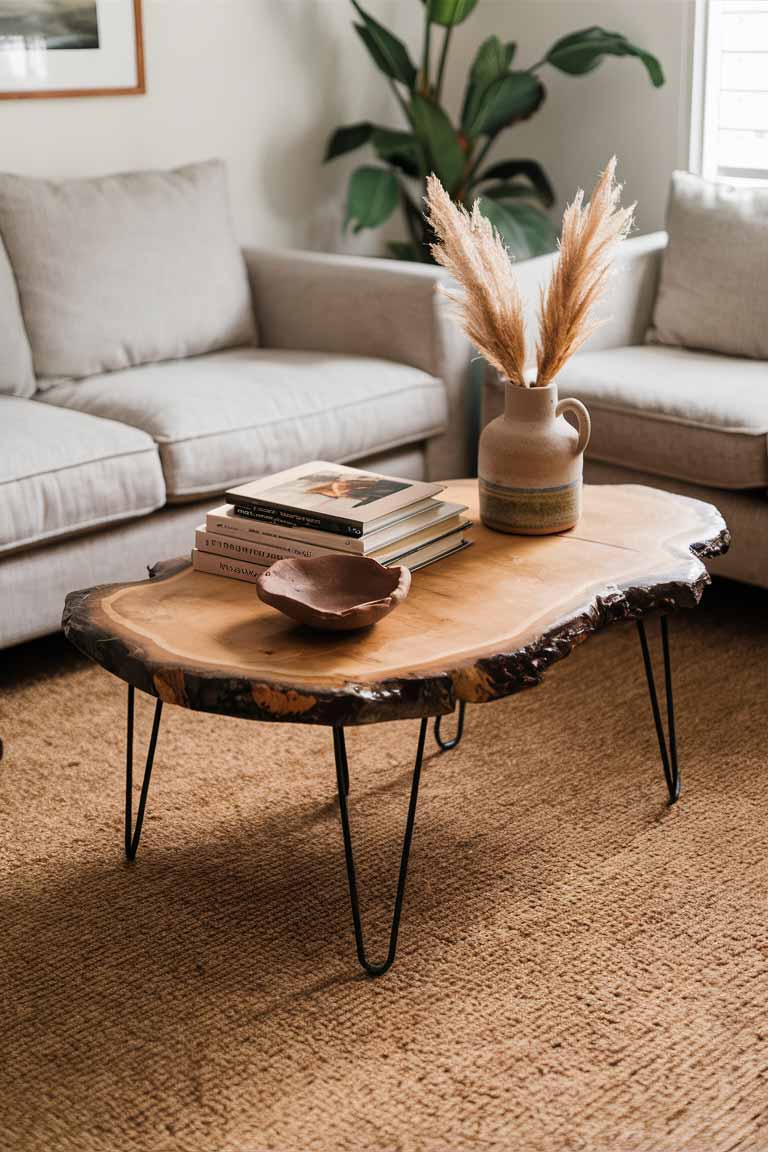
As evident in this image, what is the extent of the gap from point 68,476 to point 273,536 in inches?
30.9

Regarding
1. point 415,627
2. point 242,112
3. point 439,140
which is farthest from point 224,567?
point 242,112

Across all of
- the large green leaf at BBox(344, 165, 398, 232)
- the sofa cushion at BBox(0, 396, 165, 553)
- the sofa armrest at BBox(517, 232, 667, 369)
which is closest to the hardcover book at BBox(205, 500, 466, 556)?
the sofa cushion at BBox(0, 396, 165, 553)

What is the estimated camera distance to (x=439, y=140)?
3.61m

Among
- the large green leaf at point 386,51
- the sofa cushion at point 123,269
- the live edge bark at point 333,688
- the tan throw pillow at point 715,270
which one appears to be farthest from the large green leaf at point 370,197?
the live edge bark at point 333,688

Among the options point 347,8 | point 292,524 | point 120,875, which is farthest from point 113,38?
point 120,875

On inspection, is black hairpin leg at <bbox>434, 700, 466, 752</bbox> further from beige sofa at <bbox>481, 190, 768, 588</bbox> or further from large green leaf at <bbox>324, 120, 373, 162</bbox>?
large green leaf at <bbox>324, 120, 373, 162</bbox>

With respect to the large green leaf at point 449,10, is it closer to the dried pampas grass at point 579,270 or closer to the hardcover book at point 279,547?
the dried pampas grass at point 579,270

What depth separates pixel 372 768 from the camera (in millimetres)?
2195

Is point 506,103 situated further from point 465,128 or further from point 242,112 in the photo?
point 242,112

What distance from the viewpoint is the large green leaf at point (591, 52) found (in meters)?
3.46

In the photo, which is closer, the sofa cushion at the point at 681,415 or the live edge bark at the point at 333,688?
the live edge bark at the point at 333,688

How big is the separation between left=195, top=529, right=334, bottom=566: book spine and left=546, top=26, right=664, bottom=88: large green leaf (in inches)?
88.6

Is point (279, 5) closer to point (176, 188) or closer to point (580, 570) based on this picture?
point (176, 188)

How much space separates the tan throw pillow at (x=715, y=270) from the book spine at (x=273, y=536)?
1.67 meters
